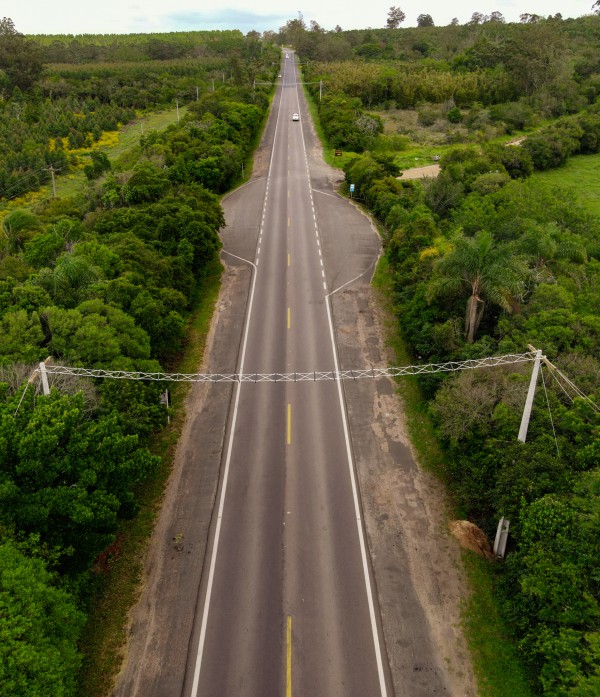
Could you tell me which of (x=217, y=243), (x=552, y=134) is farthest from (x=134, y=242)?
(x=552, y=134)

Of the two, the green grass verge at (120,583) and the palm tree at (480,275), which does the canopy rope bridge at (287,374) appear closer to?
the green grass verge at (120,583)

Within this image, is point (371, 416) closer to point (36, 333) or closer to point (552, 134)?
point (36, 333)

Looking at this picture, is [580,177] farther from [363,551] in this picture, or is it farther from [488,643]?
[488,643]

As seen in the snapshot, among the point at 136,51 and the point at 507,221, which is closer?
the point at 507,221

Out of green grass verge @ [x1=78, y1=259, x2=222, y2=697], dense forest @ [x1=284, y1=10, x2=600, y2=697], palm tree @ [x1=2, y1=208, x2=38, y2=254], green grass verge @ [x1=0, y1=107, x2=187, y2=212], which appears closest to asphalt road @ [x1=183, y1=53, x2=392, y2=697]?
green grass verge @ [x1=78, y1=259, x2=222, y2=697]

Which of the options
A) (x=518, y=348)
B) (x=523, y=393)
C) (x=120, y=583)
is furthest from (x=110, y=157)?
(x=523, y=393)

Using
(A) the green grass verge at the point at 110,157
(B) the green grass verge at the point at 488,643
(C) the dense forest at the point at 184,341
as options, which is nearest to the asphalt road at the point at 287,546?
(B) the green grass verge at the point at 488,643
